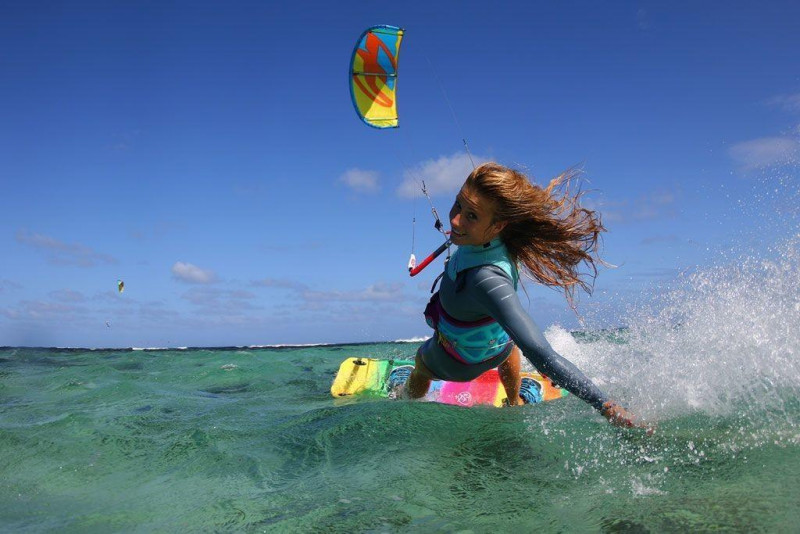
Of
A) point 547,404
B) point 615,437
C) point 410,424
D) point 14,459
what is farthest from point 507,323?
point 14,459

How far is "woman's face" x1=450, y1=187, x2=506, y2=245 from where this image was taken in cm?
332

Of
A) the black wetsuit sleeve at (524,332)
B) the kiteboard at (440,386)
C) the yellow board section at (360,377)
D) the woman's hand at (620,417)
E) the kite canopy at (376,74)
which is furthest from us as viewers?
the kite canopy at (376,74)

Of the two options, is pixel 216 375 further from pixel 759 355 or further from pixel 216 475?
pixel 759 355

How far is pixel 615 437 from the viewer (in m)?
2.76

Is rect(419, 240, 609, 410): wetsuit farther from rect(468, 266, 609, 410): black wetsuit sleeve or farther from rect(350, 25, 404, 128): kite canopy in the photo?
rect(350, 25, 404, 128): kite canopy

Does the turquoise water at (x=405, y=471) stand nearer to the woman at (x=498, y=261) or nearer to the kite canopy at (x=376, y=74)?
the woman at (x=498, y=261)

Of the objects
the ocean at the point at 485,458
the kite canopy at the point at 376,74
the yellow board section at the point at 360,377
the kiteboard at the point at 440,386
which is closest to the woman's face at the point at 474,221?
the ocean at the point at 485,458

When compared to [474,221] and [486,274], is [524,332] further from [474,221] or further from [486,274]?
[474,221]

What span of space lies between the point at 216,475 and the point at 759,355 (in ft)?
9.68

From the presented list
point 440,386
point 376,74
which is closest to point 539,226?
point 440,386

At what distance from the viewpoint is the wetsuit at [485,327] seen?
9.08 ft

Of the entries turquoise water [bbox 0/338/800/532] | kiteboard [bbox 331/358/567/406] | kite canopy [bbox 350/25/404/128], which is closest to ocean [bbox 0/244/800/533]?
turquoise water [bbox 0/338/800/532]

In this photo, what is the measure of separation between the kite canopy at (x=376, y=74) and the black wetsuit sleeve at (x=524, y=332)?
10907 mm

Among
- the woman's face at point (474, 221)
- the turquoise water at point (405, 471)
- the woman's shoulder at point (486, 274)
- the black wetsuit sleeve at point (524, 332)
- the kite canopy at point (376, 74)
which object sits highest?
the kite canopy at point (376, 74)
